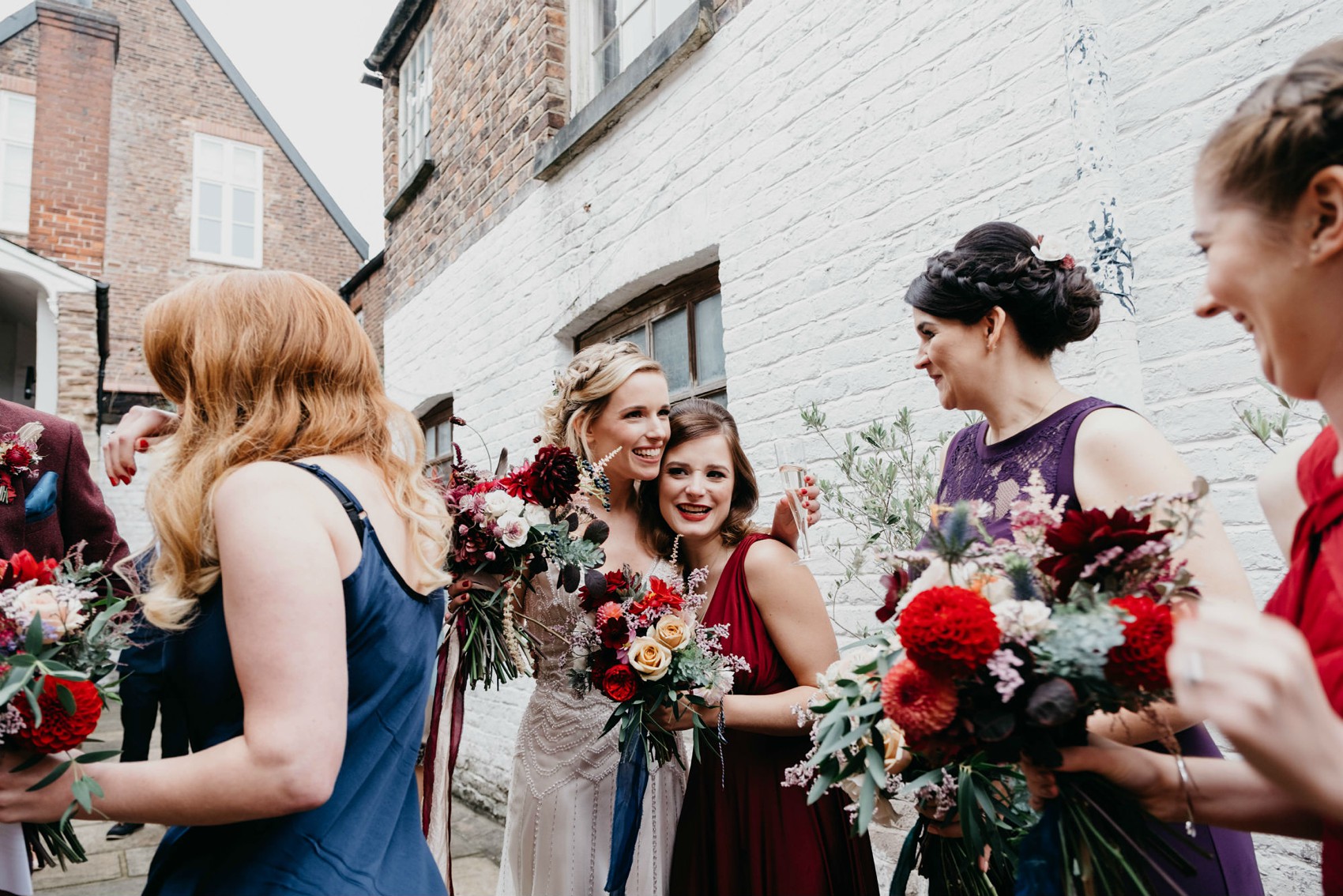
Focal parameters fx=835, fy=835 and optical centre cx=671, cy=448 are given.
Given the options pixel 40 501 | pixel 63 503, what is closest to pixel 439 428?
pixel 63 503

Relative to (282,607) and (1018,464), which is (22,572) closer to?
(282,607)

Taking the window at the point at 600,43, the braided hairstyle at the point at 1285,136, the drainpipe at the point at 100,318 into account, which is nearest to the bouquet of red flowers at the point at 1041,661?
the braided hairstyle at the point at 1285,136

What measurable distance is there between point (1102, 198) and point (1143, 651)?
1.73 metres

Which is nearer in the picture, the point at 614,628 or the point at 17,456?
the point at 614,628

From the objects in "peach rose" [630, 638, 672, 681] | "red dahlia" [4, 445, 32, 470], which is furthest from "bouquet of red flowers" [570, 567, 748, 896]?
"red dahlia" [4, 445, 32, 470]

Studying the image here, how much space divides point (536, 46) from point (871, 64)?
2.95m

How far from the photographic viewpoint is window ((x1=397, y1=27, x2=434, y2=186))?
7.62m

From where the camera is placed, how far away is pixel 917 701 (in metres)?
1.17

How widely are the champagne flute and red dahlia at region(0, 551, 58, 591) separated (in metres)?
1.59

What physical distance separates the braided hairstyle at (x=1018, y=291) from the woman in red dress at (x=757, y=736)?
877 mm

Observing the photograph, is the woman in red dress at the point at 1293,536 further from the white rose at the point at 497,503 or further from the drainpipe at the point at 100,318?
the drainpipe at the point at 100,318

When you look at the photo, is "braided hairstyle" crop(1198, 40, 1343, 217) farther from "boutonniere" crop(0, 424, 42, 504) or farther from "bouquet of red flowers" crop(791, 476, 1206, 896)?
"boutonniere" crop(0, 424, 42, 504)

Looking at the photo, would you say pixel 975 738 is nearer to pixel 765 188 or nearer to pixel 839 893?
pixel 839 893

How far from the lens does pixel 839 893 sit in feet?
7.20
